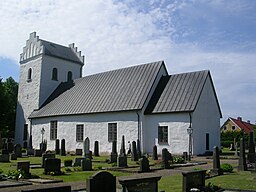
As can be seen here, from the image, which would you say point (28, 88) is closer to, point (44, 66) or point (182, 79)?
point (44, 66)

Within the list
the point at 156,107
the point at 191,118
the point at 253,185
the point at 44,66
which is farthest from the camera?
the point at 44,66

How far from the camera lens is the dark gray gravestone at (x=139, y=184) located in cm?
765

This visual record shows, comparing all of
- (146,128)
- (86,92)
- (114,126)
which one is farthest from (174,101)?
(86,92)

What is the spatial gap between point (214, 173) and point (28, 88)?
3139 cm

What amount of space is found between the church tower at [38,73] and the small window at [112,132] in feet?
41.2

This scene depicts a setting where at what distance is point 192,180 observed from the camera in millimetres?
10219

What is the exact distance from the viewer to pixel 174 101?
27203 mm

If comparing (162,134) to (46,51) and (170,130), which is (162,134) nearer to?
(170,130)

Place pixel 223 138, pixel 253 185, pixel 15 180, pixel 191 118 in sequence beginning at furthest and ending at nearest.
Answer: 1. pixel 223 138
2. pixel 191 118
3. pixel 15 180
4. pixel 253 185

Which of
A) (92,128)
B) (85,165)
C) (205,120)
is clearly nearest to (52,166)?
(85,165)

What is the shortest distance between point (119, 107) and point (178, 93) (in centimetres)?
530

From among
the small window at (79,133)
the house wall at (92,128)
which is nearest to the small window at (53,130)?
the house wall at (92,128)

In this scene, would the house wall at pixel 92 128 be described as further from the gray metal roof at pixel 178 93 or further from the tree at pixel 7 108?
the tree at pixel 7 108

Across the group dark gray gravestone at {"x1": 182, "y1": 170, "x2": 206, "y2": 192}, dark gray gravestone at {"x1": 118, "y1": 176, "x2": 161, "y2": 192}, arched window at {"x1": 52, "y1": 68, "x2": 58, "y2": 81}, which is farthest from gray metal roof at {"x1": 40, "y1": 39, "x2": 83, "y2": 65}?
dark gray gravestone at {"x1": 118, "y1": 176, "x2": 161, "y2": 192}
